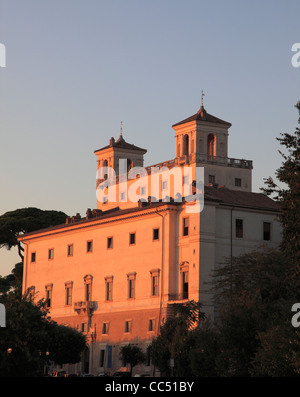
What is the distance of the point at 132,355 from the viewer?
283 feet

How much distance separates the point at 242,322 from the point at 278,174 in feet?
36.9

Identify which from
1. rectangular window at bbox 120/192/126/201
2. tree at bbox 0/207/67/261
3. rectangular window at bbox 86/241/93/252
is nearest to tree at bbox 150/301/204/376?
rectangular window at bbox 86/241/93/252

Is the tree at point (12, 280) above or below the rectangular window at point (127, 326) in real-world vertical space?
above

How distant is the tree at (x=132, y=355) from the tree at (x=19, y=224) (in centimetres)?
3569

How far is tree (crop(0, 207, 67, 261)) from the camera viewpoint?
120438 mm

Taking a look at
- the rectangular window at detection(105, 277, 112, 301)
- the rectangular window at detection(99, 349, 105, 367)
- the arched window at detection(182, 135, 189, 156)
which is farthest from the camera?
the arched window at detection(182, 135, 189, 156)

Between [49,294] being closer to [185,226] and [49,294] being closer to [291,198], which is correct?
[185,226]

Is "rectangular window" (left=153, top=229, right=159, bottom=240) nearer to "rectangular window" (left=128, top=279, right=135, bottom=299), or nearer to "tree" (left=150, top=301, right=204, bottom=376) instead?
"rectangular window" (left=128, top=279, right=135, bottom=299)

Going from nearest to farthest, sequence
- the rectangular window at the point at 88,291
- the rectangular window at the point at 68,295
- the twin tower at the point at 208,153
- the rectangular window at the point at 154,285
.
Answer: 1. the rectangular window at the point at 154,285
2. the rectangular window at the point at 88,291
3. the rectangular window at the point at 68,295
4. the twin tower at the point at 208,153

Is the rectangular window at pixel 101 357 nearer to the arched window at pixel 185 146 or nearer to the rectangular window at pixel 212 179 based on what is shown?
the rectangular window at pixel 212 179

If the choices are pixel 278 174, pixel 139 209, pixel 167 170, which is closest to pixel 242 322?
pixel 278 174

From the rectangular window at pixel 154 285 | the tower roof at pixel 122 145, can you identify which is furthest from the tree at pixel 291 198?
the tower roof at pixel 122 145

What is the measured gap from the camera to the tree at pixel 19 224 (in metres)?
120

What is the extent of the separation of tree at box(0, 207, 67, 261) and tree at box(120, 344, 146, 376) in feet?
117
